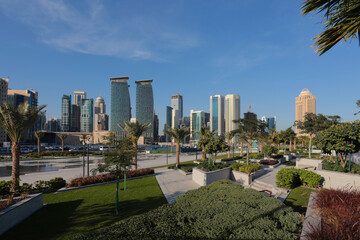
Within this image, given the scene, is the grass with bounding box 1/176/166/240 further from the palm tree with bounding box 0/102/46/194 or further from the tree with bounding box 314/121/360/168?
the tree with bounding box 314/121/360/168

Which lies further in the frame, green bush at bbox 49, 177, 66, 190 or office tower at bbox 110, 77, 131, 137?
office tower at bbox 110, 77, 131, 137

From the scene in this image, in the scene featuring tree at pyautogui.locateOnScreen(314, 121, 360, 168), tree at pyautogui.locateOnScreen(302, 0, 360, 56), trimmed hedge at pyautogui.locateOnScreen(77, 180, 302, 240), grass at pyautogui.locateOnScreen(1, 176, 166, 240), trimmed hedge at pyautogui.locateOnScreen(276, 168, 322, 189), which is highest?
tree at pyautogui.locateOnScreen(302, 0, 360, 56)

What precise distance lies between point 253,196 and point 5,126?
17767 millimetres

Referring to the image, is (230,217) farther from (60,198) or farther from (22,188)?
(22,188)

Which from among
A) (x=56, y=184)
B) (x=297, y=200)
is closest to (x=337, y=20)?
(x=297, y=200)

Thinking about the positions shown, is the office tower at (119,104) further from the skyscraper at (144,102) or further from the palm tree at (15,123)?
the palm tree at (15,123)

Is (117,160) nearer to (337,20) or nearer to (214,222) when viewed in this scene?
(214,222)

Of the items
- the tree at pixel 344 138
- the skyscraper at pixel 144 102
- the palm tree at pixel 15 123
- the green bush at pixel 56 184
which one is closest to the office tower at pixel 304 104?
the skyscraper at pixel 144 102

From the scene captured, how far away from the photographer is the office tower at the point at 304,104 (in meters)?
156

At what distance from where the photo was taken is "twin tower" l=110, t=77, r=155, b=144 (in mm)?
166125

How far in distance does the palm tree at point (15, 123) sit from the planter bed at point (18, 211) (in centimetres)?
463

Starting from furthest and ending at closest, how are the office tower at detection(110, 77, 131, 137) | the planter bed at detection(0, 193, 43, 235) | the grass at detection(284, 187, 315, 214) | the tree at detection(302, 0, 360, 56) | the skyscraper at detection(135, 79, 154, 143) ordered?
1. the skyscraper at detection(135, 79, 154, 143)
2. the office tower at detection(110, 77, 131, 137)
3. the grass at detection(284, 187, 315, 214)
4. the planter bed at detection(0, 193, 43, 235)
5. the tree at detection(302, 0, 360, 56)

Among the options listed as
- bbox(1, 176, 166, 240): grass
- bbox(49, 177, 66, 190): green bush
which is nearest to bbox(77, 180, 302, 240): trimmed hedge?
bbox(1, 176, 166, 240): grass

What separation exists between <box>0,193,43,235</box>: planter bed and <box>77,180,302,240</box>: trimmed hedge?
206 inches
